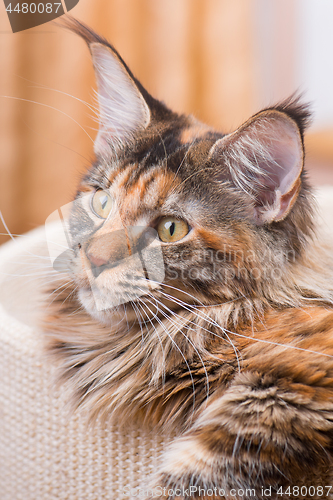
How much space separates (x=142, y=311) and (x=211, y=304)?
0.32 ft

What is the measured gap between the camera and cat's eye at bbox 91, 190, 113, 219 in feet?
1.82

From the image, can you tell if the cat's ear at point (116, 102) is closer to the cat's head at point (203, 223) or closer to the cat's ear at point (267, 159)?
the cat's head at point (203, 223)

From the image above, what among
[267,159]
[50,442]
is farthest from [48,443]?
[267,159]

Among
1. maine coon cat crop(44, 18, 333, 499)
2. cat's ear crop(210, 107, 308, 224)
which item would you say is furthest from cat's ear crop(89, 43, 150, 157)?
cat's ear crop(210, 107, 308, 224)

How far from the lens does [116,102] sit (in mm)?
600

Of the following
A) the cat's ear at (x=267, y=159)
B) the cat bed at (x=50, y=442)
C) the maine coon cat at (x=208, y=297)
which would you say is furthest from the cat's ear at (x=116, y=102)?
the cat bed at (x=50, y=442)

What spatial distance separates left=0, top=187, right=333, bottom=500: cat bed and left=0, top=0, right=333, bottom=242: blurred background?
0.73 feet

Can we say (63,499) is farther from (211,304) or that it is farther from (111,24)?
(111,24)

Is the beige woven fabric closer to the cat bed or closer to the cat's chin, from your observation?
the cat bed

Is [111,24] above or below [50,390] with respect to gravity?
above

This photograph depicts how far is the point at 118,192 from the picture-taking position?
0.55 meters

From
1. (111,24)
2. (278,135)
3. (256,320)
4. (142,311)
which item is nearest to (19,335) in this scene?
(142,311)

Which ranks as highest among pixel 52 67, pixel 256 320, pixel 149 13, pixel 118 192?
pixel 149 13

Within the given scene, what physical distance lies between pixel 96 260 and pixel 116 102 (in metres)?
0.28
